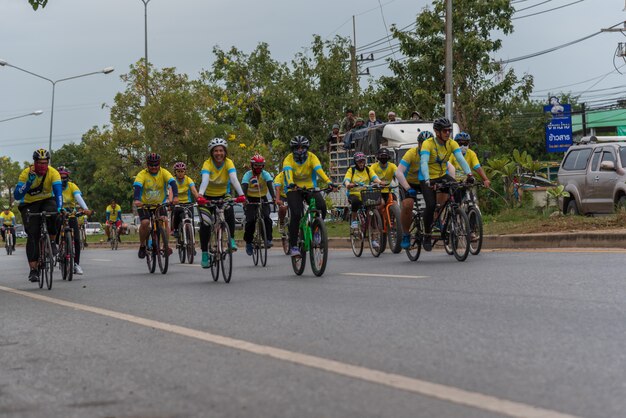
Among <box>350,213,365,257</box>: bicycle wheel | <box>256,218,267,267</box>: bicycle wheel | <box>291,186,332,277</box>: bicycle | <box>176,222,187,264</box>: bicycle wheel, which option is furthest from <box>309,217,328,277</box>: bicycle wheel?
<box>176,222,187,264</box>: bicycle wheel

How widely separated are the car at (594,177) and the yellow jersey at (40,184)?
35.7 feet

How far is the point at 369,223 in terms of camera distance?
58.9ft

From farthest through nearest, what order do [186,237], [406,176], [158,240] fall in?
[186,237]
[158,240]
[406,176]

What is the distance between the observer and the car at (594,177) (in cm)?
2067

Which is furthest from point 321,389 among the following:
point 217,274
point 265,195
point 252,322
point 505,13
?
point 505,13

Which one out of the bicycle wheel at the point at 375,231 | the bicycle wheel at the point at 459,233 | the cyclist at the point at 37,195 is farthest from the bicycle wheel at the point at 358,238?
the cyclist at the point at 37,195

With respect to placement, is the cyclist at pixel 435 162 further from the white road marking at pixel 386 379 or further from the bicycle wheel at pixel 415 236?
the white road marking at pixel 386 379

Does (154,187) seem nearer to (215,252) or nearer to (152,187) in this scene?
(152,187)

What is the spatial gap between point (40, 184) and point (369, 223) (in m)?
6.10

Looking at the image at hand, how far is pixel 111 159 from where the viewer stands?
62.3m

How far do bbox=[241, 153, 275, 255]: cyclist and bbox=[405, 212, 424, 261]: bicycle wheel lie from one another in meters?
2.58

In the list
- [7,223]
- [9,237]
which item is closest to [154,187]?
[9,237]

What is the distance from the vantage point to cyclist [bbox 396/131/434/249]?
1459 centimetres

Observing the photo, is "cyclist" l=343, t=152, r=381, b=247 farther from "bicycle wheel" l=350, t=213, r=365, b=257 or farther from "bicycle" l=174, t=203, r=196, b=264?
"bicycle" l=174, t=203, r=196, b=264
